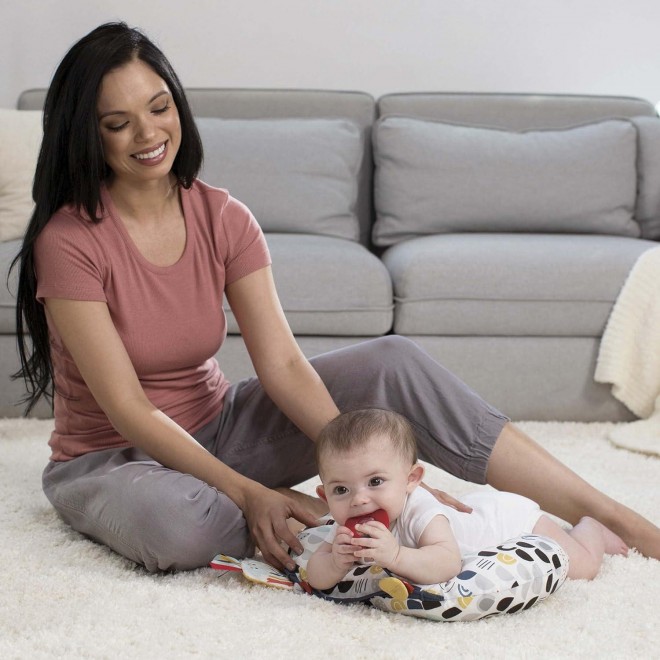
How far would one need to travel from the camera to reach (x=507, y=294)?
8.98ft

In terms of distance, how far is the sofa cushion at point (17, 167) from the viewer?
2.94 meters

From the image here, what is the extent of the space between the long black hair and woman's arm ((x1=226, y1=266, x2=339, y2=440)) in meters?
0.26

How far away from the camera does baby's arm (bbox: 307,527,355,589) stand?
55.4 inches

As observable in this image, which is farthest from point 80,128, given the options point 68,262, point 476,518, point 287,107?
point 287,107

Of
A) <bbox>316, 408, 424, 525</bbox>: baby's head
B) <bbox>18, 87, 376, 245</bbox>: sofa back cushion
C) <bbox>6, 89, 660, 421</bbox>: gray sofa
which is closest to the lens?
<bbox>316, 408, 424, 525</bbox>: baby's head

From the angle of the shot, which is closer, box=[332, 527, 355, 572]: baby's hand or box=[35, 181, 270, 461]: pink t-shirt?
box=[332, 527, 355, 572]: baby's hand

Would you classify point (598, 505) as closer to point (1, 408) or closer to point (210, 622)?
point (210, 622)

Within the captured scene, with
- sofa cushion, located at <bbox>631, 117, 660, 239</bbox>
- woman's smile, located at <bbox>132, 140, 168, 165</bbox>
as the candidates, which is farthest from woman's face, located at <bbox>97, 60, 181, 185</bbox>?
sofa cushion, located at <bbox>631, 117, 660, 239</bbox>

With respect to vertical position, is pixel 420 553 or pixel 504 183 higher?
pixel 504 183

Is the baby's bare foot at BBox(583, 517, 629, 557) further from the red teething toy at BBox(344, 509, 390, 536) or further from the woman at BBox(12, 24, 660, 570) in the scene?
the red teething toy at BBox(344, 509, 390, 536)

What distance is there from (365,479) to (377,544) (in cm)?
11

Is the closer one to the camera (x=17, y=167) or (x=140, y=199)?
(x=140, y=199)

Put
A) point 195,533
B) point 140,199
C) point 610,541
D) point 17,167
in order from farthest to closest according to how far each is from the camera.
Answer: point 17,167
point 140,199
point 610,541
point 195,533

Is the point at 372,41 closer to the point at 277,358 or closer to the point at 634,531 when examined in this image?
the point at 277,358
